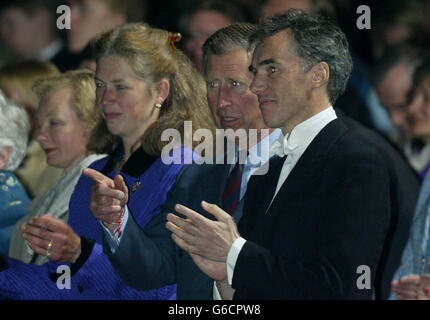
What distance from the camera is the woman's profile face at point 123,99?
142 inches

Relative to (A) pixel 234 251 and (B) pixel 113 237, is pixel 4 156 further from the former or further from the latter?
(A) pixel 234 251

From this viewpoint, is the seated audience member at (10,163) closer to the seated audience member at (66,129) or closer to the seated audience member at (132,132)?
the seated audience member at (66,129)

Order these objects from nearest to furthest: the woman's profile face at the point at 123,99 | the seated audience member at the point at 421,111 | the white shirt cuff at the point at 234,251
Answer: the white shirt cuff at the point at 234,251, the woman's profile face at the point at 123,99, the seated audience member at the point at 421,111

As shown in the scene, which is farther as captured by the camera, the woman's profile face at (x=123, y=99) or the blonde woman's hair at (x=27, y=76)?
the blonde woman's hair at (x=27, y=76)

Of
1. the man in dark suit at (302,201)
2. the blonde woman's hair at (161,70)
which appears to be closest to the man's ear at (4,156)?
the blonde woman's hair at (161,70)

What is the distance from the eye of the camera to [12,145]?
4.60 m

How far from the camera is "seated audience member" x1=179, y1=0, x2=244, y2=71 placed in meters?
5.55

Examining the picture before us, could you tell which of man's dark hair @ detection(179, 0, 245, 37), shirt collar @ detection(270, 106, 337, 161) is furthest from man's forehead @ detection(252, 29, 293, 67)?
man's dark hair @ detection(179, 0, 245, 37)

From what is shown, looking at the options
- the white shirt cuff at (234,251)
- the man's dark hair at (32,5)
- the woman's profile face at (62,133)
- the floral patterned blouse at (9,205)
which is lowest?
the floral patterned blouse at (9,205)

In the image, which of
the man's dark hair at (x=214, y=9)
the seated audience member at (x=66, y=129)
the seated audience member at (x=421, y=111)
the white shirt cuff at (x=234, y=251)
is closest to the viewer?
the white shirt cuff at (x=234, y=251)

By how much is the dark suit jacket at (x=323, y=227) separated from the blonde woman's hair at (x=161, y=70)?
0.97 meters

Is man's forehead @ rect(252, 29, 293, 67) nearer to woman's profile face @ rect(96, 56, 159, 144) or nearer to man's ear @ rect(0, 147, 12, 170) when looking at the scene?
woman's profile face @ rect(96, 56, 159, 144)

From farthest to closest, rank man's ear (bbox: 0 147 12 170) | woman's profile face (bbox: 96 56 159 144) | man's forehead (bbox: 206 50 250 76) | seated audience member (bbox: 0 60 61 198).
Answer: seated audience member (bbox: 0 60 61 198)
man's ear (bbox: 0 147 12 170)
woman's profile face (bbox: 96 56 159 144)
man's forehead (bbox: 206 50 250 76)

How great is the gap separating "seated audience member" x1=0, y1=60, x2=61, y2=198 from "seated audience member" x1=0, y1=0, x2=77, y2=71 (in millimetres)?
1961
